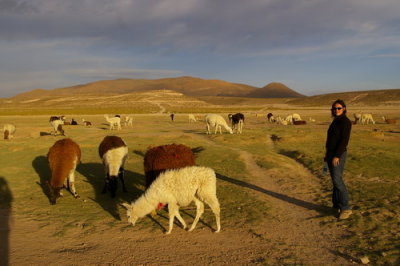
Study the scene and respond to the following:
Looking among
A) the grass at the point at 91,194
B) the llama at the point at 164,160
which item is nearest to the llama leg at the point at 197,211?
the grass at the point at 91,194

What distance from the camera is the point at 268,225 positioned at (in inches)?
241

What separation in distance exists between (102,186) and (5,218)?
3031mm

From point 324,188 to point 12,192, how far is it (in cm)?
933

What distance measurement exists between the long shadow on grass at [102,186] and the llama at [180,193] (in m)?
1.08

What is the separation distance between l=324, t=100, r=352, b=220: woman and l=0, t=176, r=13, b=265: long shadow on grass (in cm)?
630

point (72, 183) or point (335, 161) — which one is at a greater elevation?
point (335, 161)

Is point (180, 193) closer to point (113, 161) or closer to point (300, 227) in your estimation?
point (300, 227)

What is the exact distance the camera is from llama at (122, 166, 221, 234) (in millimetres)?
5809

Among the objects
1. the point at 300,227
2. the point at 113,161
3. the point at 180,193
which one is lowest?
the point at 300,227

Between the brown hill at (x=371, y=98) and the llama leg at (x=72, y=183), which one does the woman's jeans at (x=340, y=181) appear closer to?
the llama leg at (x=72, y=183)

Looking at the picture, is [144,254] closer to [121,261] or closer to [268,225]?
[121,261]

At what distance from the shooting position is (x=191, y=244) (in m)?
5.34

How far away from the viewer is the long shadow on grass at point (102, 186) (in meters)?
7.69

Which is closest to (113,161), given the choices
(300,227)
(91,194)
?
(91,194)
